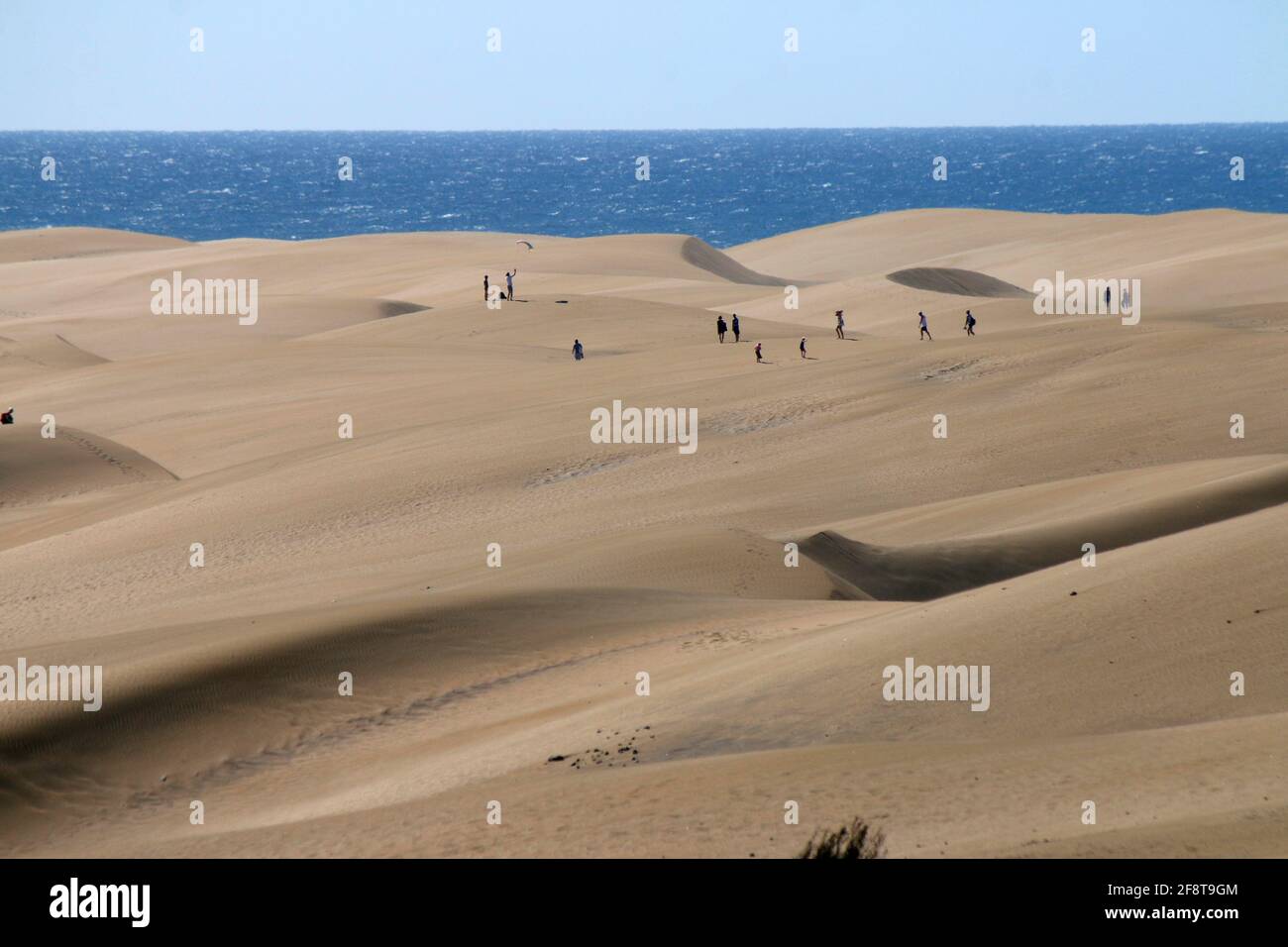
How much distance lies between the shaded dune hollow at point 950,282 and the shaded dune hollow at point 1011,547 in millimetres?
28653

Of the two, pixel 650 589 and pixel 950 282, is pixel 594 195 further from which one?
pixel 650 589

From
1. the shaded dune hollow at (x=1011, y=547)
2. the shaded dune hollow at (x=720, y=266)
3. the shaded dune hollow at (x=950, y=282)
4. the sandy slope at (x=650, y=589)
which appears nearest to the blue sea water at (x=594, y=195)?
the shaded dune hollow at (x=720, y=266)

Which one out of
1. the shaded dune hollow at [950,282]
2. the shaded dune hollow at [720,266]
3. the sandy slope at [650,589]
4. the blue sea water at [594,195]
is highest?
the blue sea water at [594,195]

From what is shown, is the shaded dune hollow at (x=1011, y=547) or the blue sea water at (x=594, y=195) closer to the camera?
the shaded dune hollow at (x=1011, y=547)

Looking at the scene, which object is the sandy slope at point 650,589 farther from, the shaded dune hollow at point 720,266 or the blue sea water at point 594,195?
the blue sea water at point 594,195

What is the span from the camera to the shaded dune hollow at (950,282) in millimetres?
46938

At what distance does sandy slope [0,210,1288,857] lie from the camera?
9.17 m

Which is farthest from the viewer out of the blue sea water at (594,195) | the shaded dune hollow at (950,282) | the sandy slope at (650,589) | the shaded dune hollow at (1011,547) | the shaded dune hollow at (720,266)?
the blue sea water at (594,195)

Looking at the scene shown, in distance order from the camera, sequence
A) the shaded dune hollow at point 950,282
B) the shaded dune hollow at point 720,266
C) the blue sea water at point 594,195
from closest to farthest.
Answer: the shaded dune hollow at point 950,282
the shaded dune hollow at point 720,266
the blue sea water at point 594,195

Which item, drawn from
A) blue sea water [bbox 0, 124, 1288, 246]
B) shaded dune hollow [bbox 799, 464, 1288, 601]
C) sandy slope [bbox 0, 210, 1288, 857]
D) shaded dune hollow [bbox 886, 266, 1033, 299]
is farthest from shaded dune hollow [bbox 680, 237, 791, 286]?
shaded dune hollow [bbox 799, 464, 1288, 601]

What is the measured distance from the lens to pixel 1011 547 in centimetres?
1716

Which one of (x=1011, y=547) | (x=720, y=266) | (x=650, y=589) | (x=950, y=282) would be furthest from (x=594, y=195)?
(x=650, y=589)

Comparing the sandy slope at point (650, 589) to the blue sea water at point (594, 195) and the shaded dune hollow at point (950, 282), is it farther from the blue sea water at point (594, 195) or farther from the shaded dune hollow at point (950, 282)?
the blue sea water at point (594, 195)

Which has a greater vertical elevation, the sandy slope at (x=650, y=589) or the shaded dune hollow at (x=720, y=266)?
the shaded dune hollow at (x=720, y=266)
